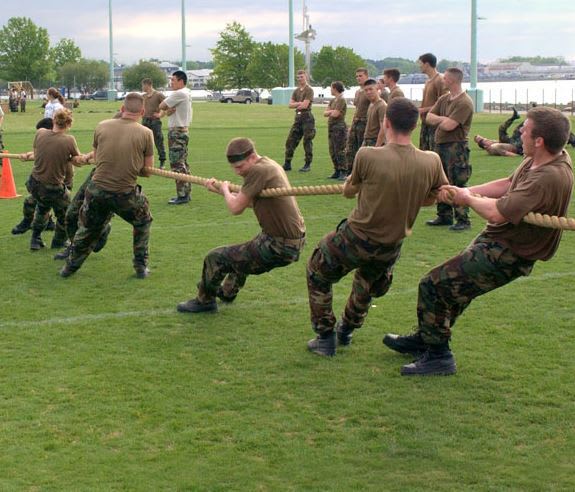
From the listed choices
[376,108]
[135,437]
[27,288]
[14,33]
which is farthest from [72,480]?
[14,33]

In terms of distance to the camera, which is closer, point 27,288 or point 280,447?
point 280,447

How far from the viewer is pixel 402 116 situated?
6.56 metres

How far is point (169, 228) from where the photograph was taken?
13461 millimetres

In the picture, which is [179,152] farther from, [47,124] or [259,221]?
[259,221]

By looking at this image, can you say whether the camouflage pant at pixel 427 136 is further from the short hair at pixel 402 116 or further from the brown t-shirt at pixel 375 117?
the short hair at pixel 402 116

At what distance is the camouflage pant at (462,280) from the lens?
641 cm

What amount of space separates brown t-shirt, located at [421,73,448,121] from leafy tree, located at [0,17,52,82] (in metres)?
95.8

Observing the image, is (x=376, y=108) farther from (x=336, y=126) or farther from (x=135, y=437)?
(x=135, y=437)

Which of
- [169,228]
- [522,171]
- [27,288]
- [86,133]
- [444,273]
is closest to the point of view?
[522,171]

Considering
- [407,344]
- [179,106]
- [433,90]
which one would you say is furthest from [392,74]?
[407,344]

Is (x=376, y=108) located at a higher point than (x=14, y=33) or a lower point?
lower

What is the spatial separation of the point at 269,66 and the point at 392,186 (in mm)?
101799

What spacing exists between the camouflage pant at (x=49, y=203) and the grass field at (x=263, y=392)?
904 mm

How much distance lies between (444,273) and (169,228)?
24.4ft
